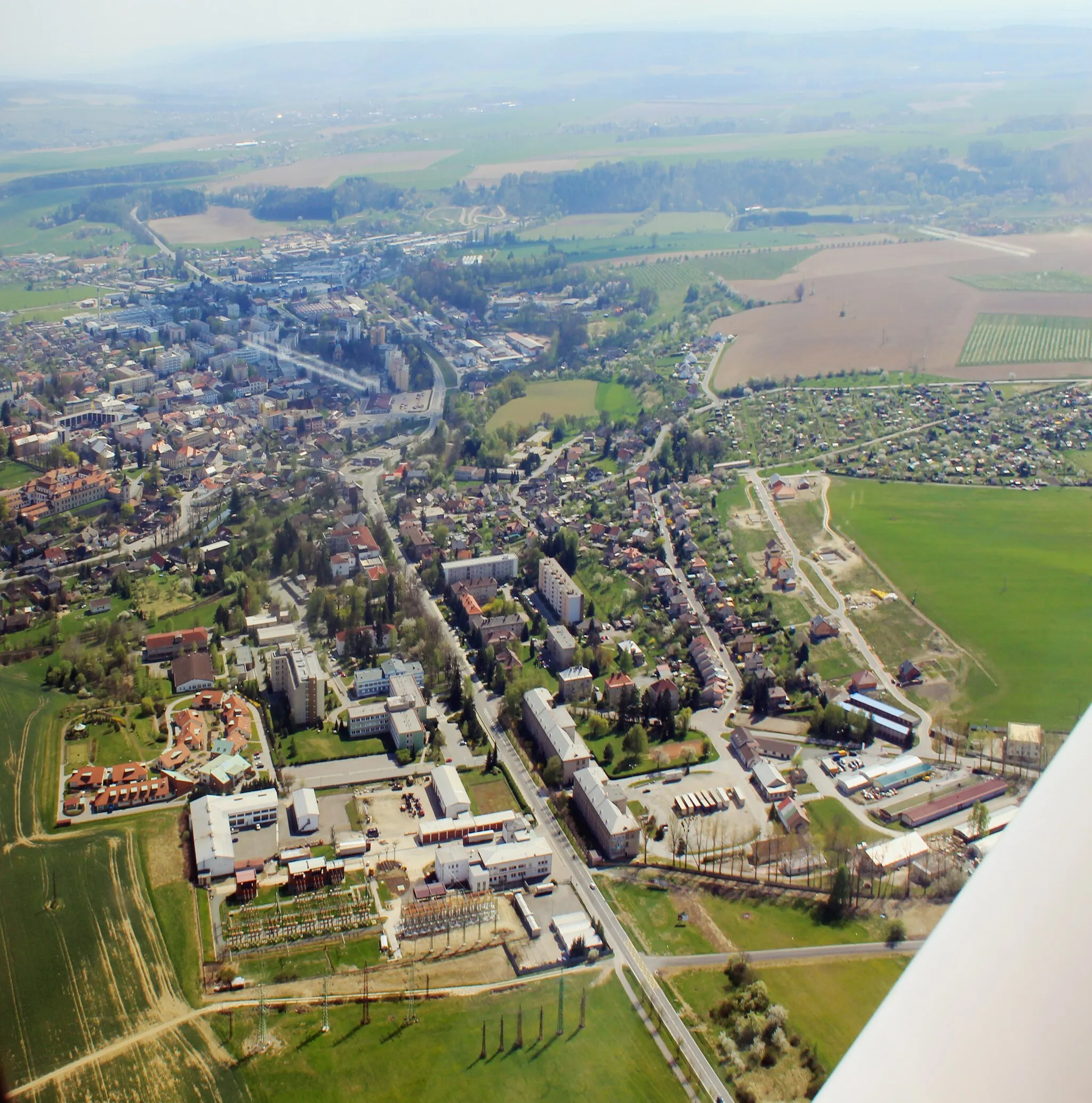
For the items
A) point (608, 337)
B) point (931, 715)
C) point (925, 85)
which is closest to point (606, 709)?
point (931, 715)

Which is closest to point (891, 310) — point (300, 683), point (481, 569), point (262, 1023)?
point (481, 569)

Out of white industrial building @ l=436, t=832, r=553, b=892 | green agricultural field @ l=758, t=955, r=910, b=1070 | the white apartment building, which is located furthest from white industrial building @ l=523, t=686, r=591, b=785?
the white apartment building

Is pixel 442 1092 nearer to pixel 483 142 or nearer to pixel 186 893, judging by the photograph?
pixel 186 893

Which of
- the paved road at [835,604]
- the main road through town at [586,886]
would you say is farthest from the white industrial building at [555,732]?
the paved road at [835,604]

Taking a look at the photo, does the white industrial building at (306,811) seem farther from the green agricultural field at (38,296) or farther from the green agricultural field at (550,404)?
the green agricultural field at (38,296)

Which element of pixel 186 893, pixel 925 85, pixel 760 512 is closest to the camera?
pixel 186 893

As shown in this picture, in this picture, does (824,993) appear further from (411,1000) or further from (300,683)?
(300,683)
